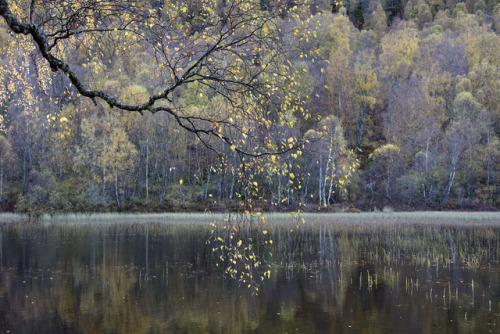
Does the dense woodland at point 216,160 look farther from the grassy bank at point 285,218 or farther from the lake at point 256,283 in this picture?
the lake at point 256,283

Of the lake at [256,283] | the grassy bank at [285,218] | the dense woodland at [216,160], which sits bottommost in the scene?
the lake at [256,283]

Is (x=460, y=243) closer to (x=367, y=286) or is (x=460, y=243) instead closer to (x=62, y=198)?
(x=367, y=286)

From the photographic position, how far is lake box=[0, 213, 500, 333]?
13.5 m

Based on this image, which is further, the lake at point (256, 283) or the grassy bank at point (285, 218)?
the grassy bank at point (285, 218)

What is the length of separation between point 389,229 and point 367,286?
59.7ft

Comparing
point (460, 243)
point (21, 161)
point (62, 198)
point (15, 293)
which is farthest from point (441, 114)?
point (15, 293)

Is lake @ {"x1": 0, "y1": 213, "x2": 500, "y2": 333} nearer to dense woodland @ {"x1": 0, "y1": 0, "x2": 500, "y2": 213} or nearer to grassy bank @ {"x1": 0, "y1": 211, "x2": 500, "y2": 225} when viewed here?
grassy bank @ {"x1": 0, "y1": 211, "x2": 500, "y2": 225}

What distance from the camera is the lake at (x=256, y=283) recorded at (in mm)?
13523

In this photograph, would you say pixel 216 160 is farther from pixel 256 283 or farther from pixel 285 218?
pixel 256 283

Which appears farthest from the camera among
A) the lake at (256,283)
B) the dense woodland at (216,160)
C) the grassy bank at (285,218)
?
the dense woodland at (216,160)

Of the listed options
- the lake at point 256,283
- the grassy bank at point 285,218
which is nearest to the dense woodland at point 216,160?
the grassy bank at point 285,218

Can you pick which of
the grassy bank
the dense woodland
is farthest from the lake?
the dense woodland

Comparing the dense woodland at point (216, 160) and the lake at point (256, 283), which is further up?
the dense woodland at point (216, 160)

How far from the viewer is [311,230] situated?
36.1 meters
